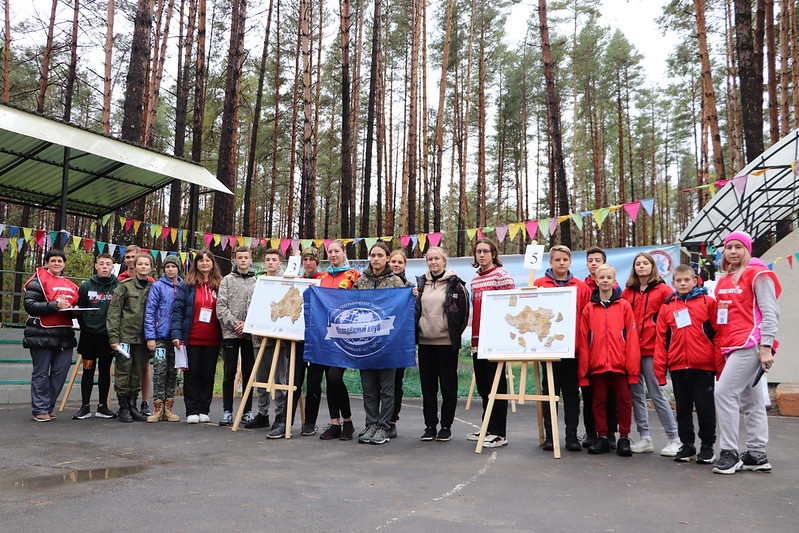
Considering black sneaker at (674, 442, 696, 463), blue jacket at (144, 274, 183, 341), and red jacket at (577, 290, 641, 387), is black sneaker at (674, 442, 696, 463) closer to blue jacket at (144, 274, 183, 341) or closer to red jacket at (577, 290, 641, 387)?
red jacket at (577, 290, 641, 387)

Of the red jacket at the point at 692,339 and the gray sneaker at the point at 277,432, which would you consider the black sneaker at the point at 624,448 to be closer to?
the red jacket at the point at 692,339

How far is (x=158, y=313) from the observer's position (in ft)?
23.7

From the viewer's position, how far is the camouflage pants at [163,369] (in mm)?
7172

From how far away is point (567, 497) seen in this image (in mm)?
3992

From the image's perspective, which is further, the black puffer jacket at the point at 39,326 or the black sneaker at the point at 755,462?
the black puffer jacket at the point at 39,326

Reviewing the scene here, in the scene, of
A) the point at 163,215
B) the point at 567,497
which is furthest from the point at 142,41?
the point at 163,215

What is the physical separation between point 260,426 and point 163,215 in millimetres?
33284

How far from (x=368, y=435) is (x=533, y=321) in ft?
6.30

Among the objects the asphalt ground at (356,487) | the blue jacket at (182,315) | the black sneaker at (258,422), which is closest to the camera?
the asphalt ground at (356,487)

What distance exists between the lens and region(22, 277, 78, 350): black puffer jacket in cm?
716

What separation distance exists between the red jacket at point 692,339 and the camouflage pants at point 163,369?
5.26 meters

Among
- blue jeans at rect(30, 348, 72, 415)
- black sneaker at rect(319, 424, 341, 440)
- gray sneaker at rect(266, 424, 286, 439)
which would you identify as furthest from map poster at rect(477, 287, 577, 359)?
blue jeans at rect(30, 348, 72, 415)

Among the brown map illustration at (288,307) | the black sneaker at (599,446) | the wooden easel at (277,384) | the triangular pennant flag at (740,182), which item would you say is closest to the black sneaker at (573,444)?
the black sneaker at (599,446)

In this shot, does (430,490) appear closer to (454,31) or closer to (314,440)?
(314,440)
